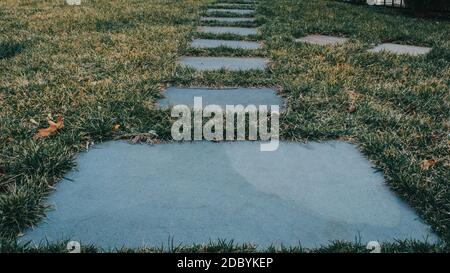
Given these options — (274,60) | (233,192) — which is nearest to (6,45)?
(274,60)

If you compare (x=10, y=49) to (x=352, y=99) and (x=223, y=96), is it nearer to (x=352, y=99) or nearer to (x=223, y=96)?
(x=223, y=96)

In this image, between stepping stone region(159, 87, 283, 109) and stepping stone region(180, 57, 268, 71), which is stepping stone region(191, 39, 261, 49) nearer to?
stepping stone region(180, 57, 268, 71)

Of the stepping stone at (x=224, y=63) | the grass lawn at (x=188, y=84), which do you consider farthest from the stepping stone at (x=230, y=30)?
the stepping stone at (x=224, y=63)

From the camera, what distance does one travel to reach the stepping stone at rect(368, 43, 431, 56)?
505cm

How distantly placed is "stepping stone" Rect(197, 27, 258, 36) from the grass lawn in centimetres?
20

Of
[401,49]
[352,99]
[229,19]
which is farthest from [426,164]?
[229,19]

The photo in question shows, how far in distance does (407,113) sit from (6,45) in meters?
4.16

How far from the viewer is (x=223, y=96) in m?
3.41

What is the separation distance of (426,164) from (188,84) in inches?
78.0

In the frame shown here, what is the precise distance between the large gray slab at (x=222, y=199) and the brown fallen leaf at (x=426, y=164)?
0.25 metres

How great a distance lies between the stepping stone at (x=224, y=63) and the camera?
164 inches

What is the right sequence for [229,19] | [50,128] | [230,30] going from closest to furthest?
[50,128], [230,30], [229,19]
